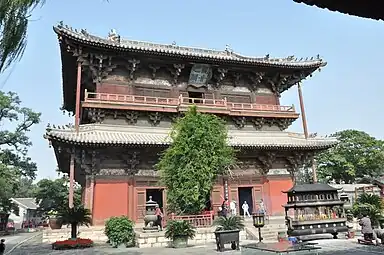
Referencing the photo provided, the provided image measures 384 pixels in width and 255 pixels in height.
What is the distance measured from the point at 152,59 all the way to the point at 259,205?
11.2 meters

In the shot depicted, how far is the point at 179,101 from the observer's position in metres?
21.5

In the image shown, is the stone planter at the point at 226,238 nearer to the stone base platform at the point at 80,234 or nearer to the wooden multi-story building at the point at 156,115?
the stone base platform at the point at 80,234

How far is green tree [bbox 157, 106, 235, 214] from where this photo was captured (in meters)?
16.4

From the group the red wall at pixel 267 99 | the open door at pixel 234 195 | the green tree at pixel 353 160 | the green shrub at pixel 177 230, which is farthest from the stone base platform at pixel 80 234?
the green tree at pixel 353 160

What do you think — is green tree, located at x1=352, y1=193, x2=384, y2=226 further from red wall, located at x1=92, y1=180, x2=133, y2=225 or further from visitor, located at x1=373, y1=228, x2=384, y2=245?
red wall, located at x1=92, y1=180, x2=133, y2=225

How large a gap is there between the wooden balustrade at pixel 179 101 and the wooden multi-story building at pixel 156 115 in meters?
0.07

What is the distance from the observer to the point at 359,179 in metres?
49.7

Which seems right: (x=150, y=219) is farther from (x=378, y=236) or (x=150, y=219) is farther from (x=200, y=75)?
(x=200, y=75)

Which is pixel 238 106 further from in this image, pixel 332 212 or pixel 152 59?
pixel 332 212

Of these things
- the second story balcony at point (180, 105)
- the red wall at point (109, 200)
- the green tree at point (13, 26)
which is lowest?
the red wall at point (109, 200)

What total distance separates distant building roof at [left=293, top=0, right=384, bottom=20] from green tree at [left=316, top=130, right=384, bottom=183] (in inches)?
1892

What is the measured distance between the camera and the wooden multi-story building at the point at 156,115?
61.8 feet

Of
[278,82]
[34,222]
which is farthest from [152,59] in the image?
[34,222]

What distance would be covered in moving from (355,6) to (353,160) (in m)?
51.3
